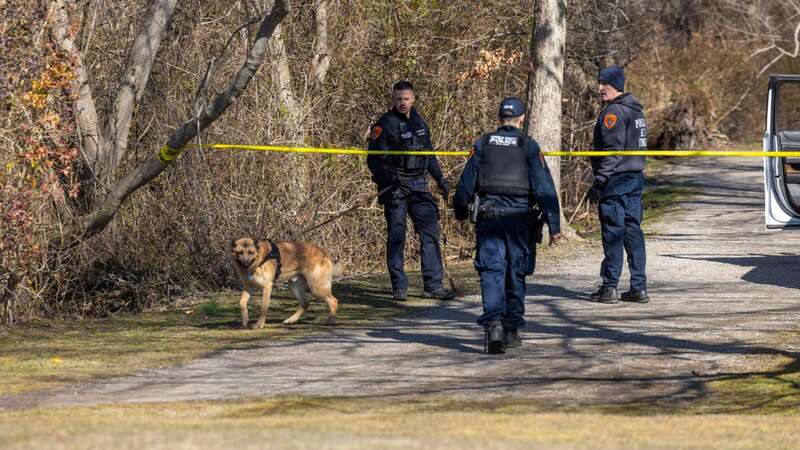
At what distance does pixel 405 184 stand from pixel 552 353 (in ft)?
10.8

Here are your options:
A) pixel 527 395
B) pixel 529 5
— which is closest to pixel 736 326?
pixel 527 395

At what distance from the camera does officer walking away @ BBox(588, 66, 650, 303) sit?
1131 centimetres

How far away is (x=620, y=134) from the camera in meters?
11.3

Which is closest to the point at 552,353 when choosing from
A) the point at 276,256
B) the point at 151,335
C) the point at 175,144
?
the point at 276,256

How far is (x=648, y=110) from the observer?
2992cm

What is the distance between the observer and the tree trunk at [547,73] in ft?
53.1

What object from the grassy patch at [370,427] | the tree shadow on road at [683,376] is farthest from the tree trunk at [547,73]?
the grassy patch at [370,427]

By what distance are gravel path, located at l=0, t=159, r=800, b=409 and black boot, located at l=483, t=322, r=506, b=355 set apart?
0.27 feet

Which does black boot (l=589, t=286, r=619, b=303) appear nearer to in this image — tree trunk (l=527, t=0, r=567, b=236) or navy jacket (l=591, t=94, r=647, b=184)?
navy jacket (l=591, t=94, r=647, b=184)

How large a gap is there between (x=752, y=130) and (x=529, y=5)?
52.1 feet

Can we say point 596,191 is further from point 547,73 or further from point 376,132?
point 547,73

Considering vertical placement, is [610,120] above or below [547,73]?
below

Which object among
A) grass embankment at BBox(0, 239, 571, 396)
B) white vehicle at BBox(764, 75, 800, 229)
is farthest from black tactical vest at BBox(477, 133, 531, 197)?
white vehicle at BBox(764, 75, 800, 229)

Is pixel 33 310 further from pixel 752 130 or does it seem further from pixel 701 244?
pixel 752 130
